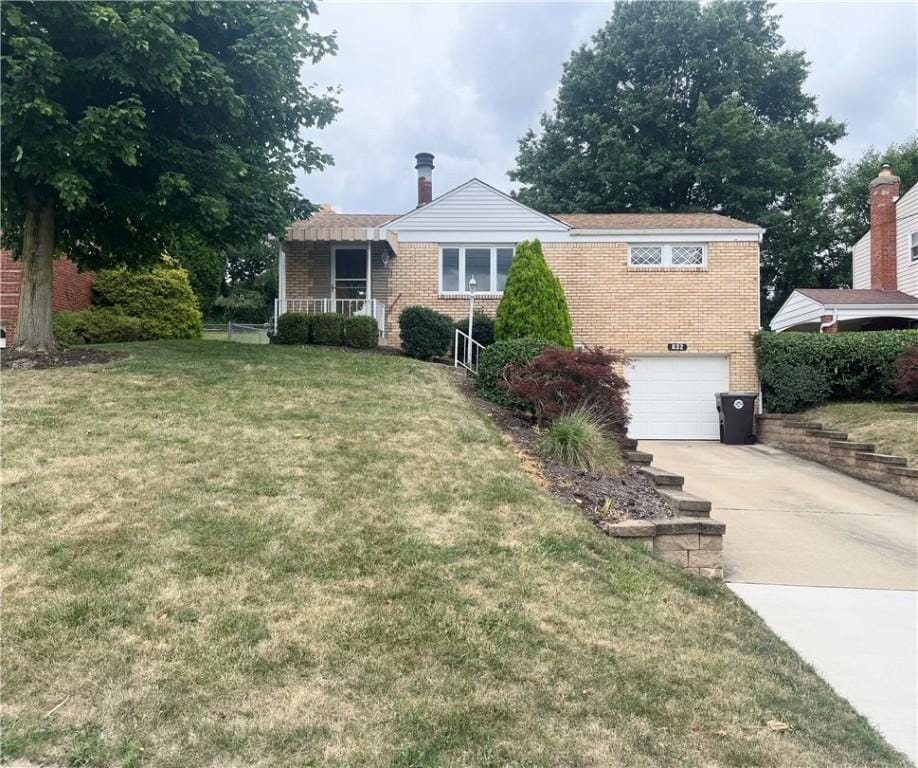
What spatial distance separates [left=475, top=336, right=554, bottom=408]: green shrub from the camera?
9.37 meters

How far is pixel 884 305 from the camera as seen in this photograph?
16641 millimetres

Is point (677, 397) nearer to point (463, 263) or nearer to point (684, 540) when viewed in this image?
point (463, 263)

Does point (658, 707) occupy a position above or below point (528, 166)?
below

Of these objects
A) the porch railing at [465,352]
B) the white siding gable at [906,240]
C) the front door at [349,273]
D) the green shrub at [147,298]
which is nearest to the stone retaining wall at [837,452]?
the porch railing at [465,352]

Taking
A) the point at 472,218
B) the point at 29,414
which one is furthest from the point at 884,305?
the point at 29,414

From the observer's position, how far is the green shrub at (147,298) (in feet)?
58.2

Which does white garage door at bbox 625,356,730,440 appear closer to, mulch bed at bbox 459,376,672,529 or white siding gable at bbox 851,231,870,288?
mulch bed at bbox 459,376,672,529

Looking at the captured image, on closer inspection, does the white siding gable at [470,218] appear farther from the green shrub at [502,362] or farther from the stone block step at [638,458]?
the stone block step at [638,458]

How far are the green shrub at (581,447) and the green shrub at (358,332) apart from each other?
23.3 feet

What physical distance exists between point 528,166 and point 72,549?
2922 centimetres

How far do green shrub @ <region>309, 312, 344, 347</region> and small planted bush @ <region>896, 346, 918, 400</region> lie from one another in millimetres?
10608

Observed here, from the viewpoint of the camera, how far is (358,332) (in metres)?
13.4

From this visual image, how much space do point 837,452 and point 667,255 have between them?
6308 mm

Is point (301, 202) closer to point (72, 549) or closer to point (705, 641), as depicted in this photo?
point (72, 549)
